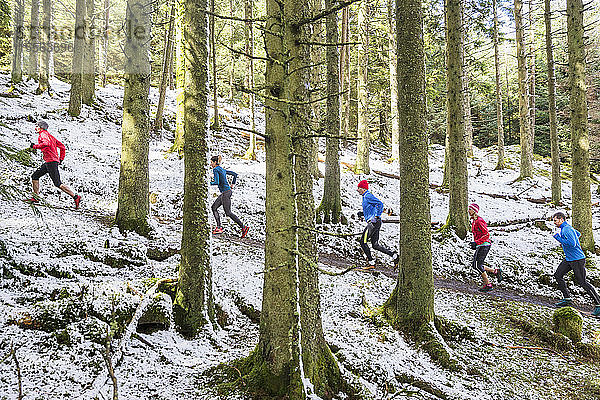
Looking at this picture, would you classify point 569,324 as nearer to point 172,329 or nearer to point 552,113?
point 172,329

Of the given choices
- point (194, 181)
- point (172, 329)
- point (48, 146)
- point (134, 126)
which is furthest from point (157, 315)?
point (48, 146)

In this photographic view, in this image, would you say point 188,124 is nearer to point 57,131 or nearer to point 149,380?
point 149,380

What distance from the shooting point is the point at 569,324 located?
6.69 meters

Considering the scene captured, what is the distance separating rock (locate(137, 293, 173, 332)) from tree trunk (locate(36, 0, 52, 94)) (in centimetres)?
1823

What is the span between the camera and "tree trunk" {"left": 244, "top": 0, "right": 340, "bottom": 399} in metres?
3.50

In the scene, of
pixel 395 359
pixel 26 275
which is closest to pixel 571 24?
pixel 395 359

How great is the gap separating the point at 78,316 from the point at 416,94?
572 centimetres

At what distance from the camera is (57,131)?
13852mm

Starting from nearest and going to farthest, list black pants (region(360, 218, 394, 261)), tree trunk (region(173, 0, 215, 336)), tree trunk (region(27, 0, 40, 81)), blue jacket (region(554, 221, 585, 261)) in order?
tree trunk (region(173, 0, 215, 336)), blue jacket (region(554, 221, 585, 261)), black pants (region(360, 218, 394, 261)), tree trunk (region(27, 0, 40, 81))

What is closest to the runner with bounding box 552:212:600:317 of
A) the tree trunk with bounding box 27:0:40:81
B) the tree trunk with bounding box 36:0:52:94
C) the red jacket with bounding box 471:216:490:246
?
the red jacket with bounding box 471:216:490:246

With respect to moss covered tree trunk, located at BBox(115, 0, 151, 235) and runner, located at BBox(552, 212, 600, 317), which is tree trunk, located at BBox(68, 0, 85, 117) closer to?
moss covered tree trunk, located at BBox(115, 0, 151, 235)

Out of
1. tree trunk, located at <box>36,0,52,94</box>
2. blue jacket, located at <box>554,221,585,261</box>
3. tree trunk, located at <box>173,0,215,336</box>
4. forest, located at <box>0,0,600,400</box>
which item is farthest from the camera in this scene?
tree trunk, located at <box>36,0,52,94</box>

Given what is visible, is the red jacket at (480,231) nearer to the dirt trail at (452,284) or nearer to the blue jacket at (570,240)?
the dirt trail at (452,284)

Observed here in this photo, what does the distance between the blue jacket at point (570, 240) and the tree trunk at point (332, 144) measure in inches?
235
